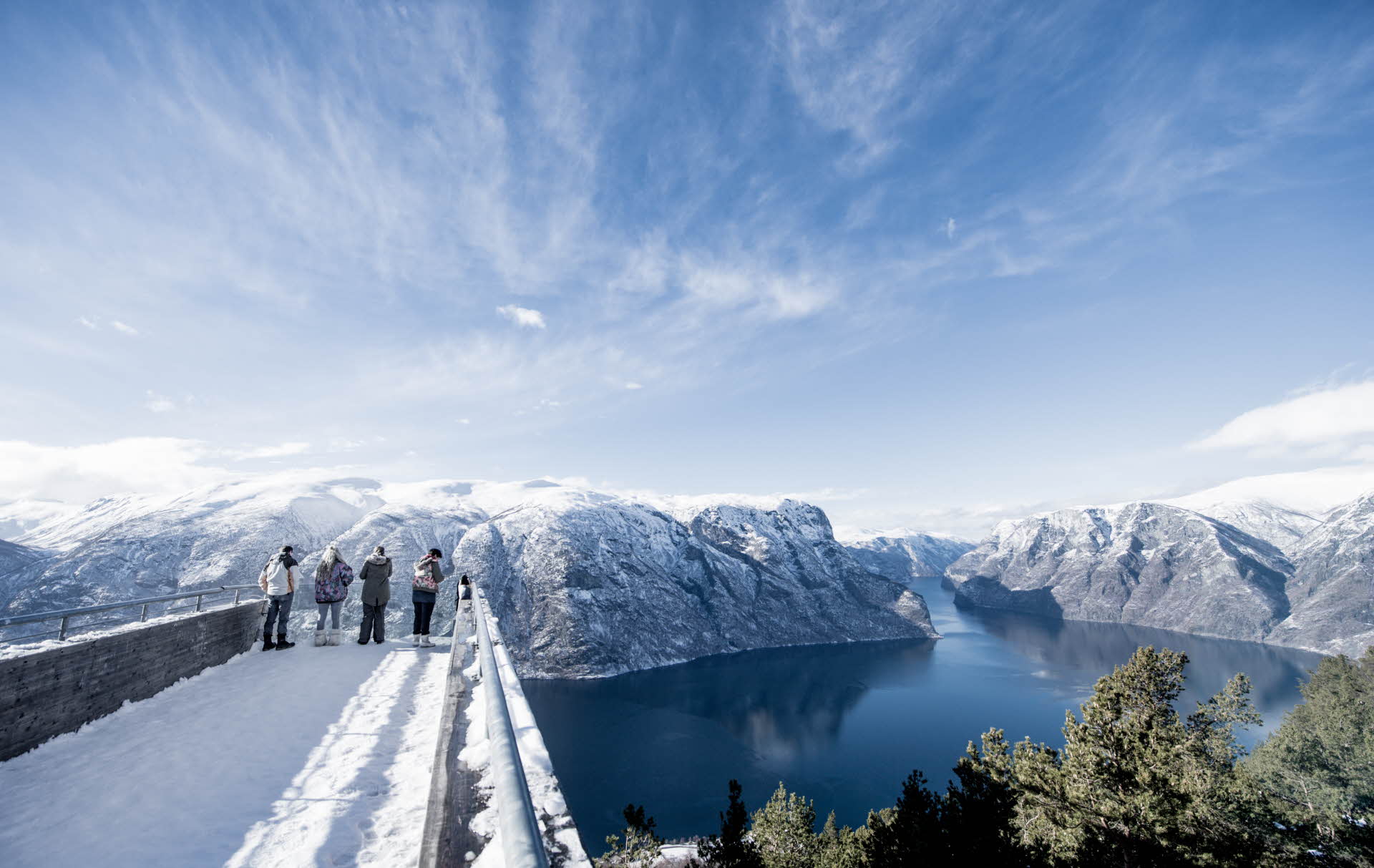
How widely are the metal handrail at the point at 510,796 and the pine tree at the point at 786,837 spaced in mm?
41374

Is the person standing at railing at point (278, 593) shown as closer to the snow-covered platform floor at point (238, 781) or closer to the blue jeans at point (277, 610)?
the blue jeans at point (277, 610)

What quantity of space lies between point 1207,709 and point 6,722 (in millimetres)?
47249

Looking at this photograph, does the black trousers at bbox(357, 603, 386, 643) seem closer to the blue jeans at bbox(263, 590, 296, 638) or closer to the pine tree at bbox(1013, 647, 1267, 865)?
the blue jeans at bbox(263, 590, 296, 638)

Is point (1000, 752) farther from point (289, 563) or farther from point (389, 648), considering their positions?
point (289, 563)

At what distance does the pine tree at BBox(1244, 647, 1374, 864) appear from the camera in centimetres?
4288

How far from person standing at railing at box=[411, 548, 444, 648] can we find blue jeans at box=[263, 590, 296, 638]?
10.5ft

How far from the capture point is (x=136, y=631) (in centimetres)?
1070

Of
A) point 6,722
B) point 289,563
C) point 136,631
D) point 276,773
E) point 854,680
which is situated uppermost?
point 289,563

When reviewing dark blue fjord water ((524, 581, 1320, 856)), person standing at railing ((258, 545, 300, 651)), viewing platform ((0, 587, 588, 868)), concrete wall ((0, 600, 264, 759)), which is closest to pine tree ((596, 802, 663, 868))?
person standing at railing ((258, 545, 300, 651))

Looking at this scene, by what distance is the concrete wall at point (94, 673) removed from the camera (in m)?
8.24

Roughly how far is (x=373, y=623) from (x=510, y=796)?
15.3 m

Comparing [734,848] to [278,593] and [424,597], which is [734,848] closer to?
[424,597]

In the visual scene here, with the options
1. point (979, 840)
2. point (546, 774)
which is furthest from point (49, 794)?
point (979, 840)

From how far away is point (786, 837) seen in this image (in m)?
39.5
